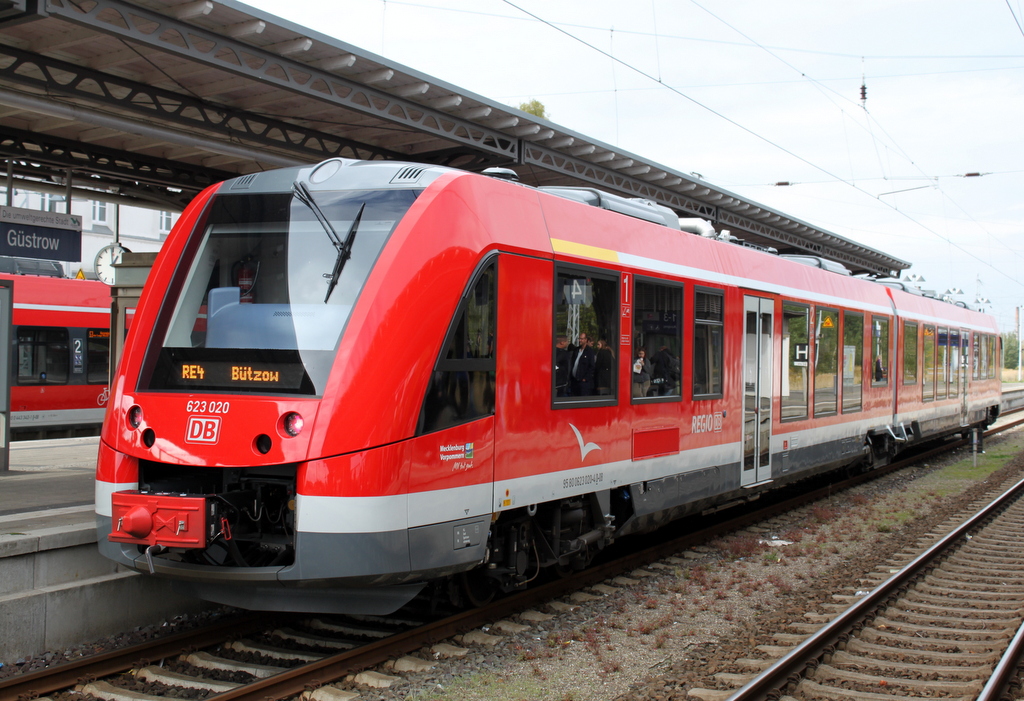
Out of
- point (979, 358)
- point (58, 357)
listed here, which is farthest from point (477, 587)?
point (979, 358)

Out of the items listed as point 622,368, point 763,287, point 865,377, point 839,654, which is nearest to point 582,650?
point 839,654

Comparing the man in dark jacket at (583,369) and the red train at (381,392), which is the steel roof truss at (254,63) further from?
the man in dark jacket at (583,369)

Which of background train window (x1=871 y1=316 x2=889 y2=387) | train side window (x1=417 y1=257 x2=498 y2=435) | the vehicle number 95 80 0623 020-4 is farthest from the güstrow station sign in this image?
background train window (x1=871 y1=316 x2=889 y2=387)

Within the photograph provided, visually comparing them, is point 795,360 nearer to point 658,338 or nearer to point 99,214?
point 658,338

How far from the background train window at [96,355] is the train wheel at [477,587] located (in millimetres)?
14191

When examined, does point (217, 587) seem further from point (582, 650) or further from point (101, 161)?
point (101, 161)

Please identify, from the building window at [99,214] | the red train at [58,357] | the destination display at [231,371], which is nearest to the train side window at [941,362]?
the destination display at [231,371]

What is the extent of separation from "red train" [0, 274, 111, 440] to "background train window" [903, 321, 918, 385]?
1485 centimetres

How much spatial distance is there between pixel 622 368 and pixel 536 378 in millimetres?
1328

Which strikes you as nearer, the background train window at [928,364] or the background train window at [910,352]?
the background train window at [910,352]

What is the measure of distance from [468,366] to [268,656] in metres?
2.25

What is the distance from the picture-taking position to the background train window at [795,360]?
35.7 ft

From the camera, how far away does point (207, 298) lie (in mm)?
5926

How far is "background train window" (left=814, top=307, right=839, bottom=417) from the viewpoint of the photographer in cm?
1184
